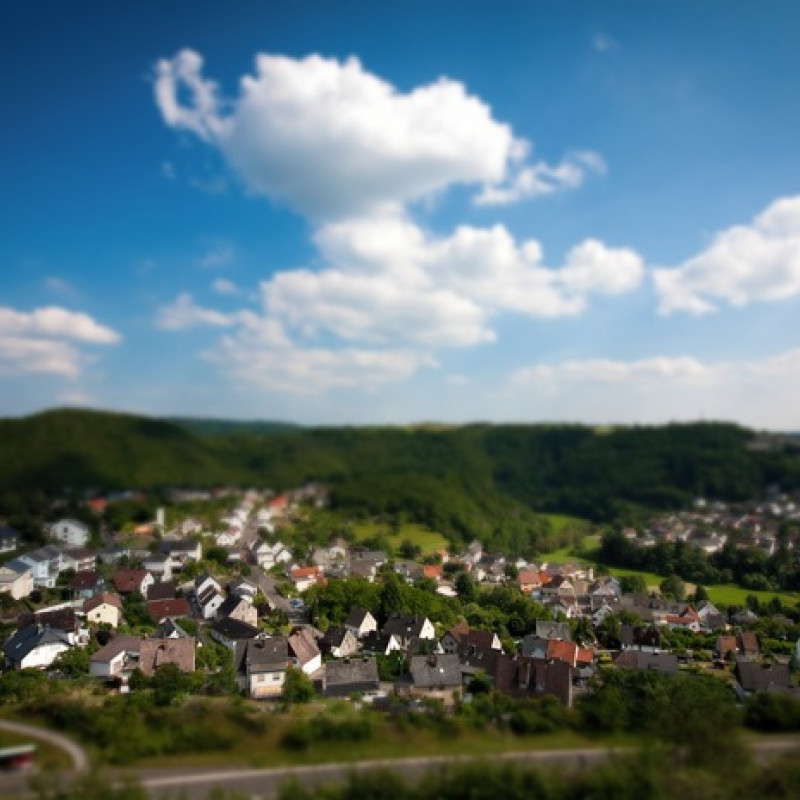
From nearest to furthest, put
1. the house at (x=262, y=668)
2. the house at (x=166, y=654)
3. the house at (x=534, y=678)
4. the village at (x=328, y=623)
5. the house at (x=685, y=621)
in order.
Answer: the house at (x=534, y=678)
the house at (x=262, y=668)
the village at (x=328, y=623)
the house at (x=166, y=654)
the house at (x=685, y=621)

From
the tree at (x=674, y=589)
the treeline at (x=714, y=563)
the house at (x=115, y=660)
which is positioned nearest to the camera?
the house at (x=115, y=660)

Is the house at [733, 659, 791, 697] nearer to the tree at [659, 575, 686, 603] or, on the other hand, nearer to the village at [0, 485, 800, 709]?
the village at [0, 485, 800, 709]

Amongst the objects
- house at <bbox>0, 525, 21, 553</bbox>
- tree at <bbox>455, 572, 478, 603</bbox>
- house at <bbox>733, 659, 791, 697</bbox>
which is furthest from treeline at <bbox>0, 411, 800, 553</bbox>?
house at <bbox>733, 659, 791, 697</bbox>

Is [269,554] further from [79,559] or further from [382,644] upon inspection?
[382,644]

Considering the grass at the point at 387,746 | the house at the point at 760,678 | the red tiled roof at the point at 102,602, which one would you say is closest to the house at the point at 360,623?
the grass at the point at 387,746

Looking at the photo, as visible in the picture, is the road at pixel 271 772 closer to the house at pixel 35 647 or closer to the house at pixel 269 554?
the house at pixel 35 647

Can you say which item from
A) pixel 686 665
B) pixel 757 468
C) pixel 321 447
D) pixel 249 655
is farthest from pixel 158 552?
pixel 757 468

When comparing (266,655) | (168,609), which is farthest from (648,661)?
(168,609)
